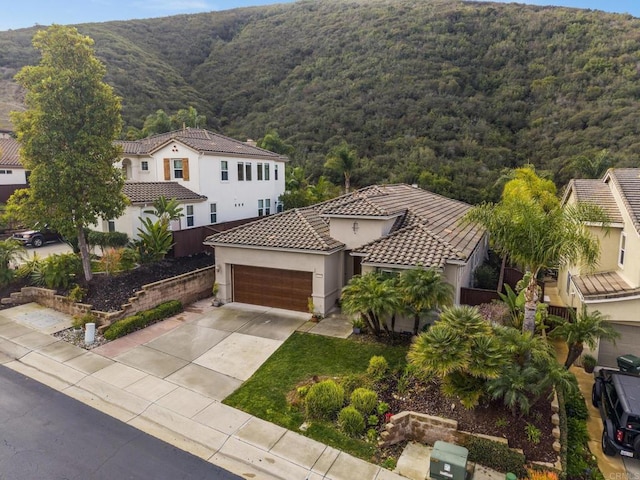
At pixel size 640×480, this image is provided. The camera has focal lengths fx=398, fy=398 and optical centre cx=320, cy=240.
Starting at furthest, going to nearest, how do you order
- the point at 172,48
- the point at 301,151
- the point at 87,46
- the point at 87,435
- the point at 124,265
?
the point at 172,48
the point at 301,151
the point at 124,265
the point at 87,46
the point at 87,435

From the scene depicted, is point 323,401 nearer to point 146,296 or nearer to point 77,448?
point 77,448

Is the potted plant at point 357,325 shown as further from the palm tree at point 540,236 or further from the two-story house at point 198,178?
the two-story house at point 198,178

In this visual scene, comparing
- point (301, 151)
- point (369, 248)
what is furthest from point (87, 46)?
point (301, 151)

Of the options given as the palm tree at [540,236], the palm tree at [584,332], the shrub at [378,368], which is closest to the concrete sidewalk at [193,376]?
the shrub at [378,368]

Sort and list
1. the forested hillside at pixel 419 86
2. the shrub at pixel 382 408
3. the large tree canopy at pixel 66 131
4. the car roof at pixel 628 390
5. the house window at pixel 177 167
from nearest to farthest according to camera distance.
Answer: the car roof at pixel 628 390
the shrub at pixel 382 408
the large tree canopy at pixel 66 131
the house window at pixel 177 167
the forested hillside at pixel 419 86

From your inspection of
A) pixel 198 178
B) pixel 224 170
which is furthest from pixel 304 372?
pixel 224 170

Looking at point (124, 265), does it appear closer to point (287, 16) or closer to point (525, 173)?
point (525, 173)
